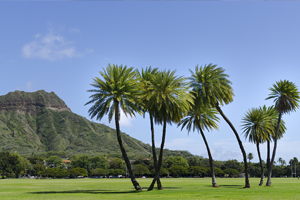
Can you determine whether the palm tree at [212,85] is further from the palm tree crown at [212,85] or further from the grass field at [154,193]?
the grass field at [154,193]

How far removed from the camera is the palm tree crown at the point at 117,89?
42.3m

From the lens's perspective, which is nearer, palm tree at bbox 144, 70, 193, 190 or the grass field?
the grass field

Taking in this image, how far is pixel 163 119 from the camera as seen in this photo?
4506cm

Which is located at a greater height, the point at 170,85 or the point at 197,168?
the point at 170,85

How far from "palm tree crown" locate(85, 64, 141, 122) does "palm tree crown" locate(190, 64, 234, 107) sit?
1217 cm

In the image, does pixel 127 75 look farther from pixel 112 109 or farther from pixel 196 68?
pixel 196 68

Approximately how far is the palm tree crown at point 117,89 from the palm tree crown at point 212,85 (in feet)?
39.9

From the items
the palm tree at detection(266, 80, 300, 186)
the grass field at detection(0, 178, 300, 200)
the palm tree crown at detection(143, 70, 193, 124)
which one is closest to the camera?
the grass field at detection(0, 178, 300, 200)

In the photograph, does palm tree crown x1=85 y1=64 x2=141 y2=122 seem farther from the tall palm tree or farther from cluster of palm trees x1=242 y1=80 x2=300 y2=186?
cluster of palm trees x1=242 y1=80 x2=300 y2=186

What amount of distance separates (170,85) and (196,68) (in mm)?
9838

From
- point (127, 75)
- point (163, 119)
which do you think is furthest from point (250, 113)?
point (127, 75)

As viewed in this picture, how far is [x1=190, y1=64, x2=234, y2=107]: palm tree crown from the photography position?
4772 cm

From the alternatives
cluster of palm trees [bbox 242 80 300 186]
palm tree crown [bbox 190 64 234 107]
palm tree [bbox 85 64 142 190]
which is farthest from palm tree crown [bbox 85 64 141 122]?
cluster of palm trees [bbox 242 80 300 186]

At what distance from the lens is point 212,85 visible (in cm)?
4756
